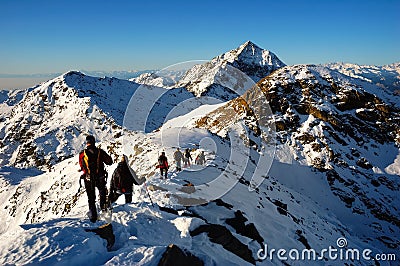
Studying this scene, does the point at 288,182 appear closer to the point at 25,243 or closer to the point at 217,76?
the point at 25,243

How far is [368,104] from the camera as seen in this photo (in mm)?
57062

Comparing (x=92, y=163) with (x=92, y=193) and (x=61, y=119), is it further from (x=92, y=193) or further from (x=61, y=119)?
(x=61, y=119)

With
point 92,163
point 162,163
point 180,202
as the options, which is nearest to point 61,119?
point 162,163

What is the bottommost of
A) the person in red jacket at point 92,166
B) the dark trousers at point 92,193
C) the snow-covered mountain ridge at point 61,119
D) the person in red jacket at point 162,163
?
the snow-covered mountain ridge at point 61,119

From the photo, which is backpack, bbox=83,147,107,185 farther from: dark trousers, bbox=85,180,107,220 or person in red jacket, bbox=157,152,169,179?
person in red jacket, bbox=157,152,169,179

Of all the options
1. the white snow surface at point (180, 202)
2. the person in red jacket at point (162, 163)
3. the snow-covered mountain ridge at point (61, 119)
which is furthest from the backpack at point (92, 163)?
the snow-covered mountain ridge at point (61, 119)

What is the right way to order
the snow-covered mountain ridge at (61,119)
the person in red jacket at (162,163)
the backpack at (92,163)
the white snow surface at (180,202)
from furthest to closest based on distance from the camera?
the snow-covered mountain ridge at (61,119), the person in red jacket at (162,163), the backpack at (92,163), the white snow surface at (180,202)

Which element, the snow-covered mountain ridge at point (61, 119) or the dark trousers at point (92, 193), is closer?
the dark trousers at point (92, 193)

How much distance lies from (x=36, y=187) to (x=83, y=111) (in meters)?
65.4

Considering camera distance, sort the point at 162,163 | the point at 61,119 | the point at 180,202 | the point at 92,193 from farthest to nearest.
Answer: the point at 61,119 → the point at 162,163 → the point at 180,202 → the point at 92,193

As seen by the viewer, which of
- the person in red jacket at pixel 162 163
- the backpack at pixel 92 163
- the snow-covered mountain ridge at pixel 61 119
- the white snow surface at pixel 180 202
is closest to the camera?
the white snow surface at pixel 180 202

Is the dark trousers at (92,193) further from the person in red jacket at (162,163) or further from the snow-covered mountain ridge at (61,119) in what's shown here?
the snow-covered mountain ridge at (61,119)

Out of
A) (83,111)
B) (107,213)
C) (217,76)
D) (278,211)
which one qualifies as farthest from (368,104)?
(217,76)

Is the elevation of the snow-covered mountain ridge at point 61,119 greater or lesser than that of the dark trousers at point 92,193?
lesser
